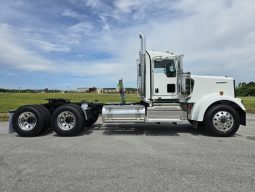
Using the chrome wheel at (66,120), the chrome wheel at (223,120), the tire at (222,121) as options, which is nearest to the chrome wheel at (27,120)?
the chrome wheel at (66,120)

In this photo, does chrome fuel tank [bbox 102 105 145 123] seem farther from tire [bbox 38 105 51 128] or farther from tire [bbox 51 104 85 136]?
tire [bbox 38 105 51 128]

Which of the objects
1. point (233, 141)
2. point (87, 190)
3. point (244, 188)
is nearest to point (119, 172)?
point (87, 190)

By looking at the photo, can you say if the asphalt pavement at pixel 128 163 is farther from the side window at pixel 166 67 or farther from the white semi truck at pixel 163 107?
the side window at pixel 166 67

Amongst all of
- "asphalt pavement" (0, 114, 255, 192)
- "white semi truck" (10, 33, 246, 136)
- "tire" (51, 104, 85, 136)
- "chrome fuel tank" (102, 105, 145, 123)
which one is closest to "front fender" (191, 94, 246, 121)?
"white semi truck" (10, 33, 246, 136)

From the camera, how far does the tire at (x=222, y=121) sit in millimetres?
9797

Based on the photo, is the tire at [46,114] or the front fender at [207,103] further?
the tire at [46,114]

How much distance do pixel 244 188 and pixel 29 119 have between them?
7537 mm

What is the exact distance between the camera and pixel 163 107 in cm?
1045

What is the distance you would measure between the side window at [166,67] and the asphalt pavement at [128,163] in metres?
2.17

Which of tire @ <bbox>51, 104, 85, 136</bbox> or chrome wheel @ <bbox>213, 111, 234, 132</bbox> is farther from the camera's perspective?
tire @ <bbox>51, 104, 85, 136</bbox>

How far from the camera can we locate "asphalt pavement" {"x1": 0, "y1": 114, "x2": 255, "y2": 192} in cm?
496

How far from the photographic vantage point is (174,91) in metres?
10.6

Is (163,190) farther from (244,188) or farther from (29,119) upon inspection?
(29,119)

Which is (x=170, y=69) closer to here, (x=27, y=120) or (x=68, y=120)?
(x=68, y=120)
